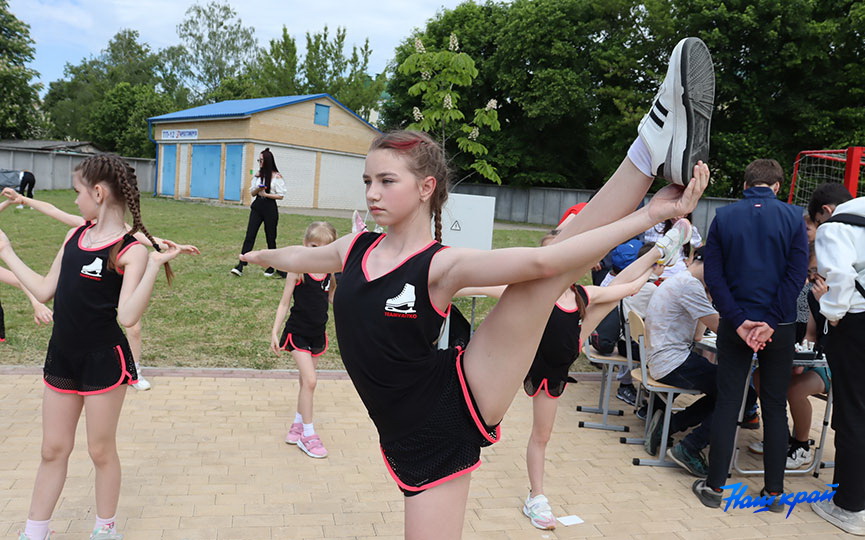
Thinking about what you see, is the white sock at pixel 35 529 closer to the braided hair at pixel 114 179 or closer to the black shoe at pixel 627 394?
the braided hair at pixel 114 179

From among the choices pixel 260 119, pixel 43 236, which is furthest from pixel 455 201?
pixel 260 119

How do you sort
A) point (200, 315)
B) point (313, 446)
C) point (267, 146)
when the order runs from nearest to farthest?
Answer: point (313, 446) < point (200, 315) < point (267, 146)

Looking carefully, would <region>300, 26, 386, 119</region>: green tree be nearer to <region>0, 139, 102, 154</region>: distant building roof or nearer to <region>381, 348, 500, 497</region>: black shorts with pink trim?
<region>0, 139, 102, 154</region>: distant building roof

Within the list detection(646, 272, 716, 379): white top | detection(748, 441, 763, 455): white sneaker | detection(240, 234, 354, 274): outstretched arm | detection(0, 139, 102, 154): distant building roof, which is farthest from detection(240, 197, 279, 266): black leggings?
detection(0, 139, 102, 154): distant building roof

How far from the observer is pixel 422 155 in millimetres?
2283

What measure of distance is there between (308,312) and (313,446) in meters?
1.06

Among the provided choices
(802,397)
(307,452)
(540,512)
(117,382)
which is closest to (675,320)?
(802,397)

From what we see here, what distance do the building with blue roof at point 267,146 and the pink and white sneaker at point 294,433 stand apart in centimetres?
2797

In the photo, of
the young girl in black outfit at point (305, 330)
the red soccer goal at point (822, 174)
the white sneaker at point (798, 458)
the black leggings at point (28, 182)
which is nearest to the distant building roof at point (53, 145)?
the black leggings at point (28, 182)

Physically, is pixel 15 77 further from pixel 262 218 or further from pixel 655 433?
pixel 655 433

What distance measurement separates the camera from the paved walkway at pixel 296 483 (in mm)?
3867

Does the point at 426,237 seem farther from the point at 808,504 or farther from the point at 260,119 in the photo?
the point at 260,119

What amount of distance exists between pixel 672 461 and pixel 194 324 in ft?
20.3

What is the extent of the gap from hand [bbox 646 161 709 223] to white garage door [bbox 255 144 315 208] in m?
32.8
